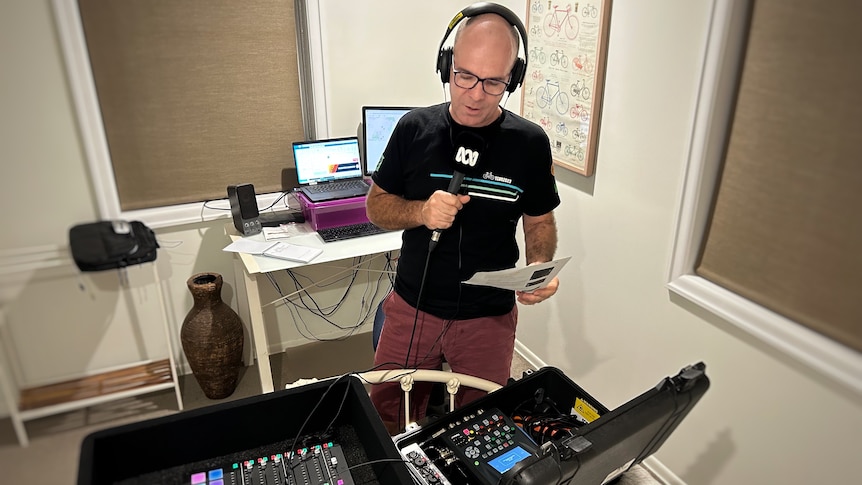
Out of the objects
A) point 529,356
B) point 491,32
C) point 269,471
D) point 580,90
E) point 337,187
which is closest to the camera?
point 269,471

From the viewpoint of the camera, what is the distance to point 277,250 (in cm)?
223

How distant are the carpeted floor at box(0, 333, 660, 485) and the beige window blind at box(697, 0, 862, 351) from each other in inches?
32.0

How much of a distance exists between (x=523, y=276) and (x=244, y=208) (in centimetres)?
149

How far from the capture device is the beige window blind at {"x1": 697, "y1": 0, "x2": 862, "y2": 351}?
1341mm

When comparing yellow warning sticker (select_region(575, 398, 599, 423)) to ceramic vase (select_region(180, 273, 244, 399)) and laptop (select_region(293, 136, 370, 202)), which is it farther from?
ceramic vase (select_region(180, 273, 244, 399))

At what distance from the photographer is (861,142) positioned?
131 cm

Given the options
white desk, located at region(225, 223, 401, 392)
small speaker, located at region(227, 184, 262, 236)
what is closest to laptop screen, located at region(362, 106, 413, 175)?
white desk, located at region(225, 223, 401, 392)

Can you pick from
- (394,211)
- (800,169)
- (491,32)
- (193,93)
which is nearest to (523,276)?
(394,211)

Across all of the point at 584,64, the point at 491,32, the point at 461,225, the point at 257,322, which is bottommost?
the point at 257,322

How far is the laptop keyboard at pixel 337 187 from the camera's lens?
2.52 meters

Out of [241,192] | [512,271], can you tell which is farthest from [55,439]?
[241,192]

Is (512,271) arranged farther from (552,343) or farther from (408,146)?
(552,343)

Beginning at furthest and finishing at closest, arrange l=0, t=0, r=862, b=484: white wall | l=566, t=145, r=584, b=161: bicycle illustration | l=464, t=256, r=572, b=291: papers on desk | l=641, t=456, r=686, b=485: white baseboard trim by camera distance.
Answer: l=566, t=145, r=584, b=161: bicycle illustration → l=641, t=456, r=686, b=485: white baseboard trim → l=464, t=256, r=572, b=291: papers on desk → l=0, t=0, r=862, b=484: white wall

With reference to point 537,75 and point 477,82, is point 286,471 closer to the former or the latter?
point 477,82
